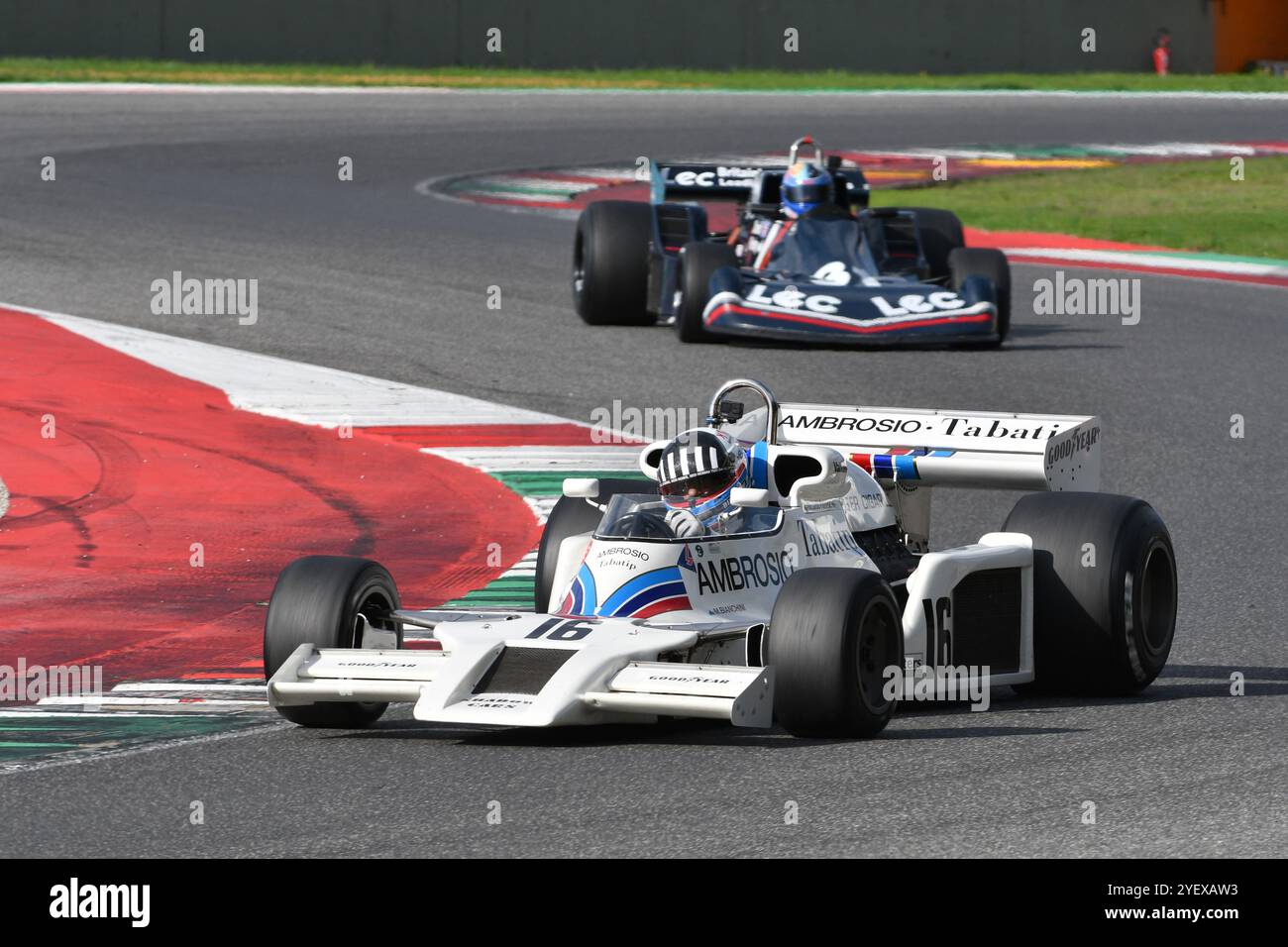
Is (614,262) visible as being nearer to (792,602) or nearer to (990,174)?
(792,602)

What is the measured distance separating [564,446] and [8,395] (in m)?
3.72

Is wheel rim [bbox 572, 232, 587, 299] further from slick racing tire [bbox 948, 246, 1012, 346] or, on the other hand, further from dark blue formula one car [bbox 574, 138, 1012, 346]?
slick racing tire [bbox 948, 246, 1012, 346]

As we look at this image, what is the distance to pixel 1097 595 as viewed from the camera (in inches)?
350

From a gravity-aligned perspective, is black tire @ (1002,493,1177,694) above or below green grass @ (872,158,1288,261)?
below

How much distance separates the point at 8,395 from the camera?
1534cm

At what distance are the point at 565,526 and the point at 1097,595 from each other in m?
2.05

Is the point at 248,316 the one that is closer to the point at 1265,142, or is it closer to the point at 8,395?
the point at 8,395

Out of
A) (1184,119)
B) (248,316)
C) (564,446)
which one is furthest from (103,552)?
(1184,119)

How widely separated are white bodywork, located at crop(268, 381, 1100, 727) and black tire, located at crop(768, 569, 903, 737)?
90 millimetres

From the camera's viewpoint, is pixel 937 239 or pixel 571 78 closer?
pixel 937 239

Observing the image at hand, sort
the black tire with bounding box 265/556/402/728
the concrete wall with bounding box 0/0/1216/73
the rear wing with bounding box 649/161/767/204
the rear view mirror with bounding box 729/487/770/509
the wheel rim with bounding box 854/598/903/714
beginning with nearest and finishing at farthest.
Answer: the wheel rim with bounding box 854/598/903/714 → the black tire with bounding box 265/556/402/728 → the rear view mirror with bounding box 729/487/770/509 → the rear wing with bounding box 649/161/767/204 → the concrete wall with bounding box 0/0/1216/73

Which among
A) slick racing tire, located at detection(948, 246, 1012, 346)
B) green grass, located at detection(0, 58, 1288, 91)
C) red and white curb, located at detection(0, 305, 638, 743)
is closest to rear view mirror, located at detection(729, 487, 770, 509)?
red and white curb, located at detection(0, 305, 638, 743)

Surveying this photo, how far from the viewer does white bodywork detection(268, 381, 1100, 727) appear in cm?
757

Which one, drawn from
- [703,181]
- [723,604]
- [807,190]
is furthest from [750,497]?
[703,181]
